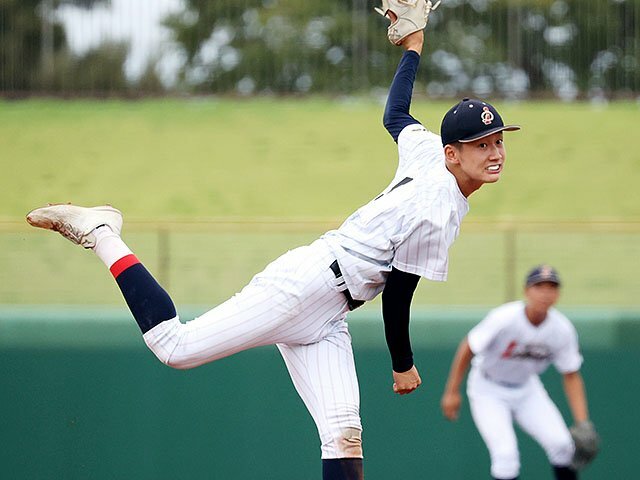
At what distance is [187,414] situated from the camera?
23.2 ft

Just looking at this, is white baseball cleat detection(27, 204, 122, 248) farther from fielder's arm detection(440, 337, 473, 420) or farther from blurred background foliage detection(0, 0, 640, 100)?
blurred background foliage detection(0, 0, 640, 100)

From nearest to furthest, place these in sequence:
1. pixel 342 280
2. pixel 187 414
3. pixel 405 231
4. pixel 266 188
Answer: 1. pixel 405 231
2. pixel 342 280
3. pixel 187 414
4. pixel 266 188

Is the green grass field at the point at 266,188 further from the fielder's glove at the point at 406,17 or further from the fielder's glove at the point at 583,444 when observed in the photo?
the fielder's glove at the point at 406,17

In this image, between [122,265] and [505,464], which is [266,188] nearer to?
[505,464]

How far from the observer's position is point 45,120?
1445cm

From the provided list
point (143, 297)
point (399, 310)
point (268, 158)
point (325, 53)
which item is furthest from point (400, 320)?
point (325, 53)

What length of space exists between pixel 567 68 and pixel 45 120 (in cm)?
766

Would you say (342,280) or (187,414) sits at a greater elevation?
(342,280)

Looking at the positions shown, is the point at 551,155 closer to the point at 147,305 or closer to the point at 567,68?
the point at 567,68

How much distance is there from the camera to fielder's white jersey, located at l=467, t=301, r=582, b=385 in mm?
6770

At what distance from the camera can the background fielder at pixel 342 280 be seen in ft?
13.0

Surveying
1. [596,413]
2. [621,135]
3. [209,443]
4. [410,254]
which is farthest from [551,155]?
[410,254]

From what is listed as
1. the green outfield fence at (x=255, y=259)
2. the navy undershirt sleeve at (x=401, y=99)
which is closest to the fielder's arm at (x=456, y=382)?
the green outfield fence at (x=255, y=259)

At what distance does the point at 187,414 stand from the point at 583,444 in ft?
8.43
